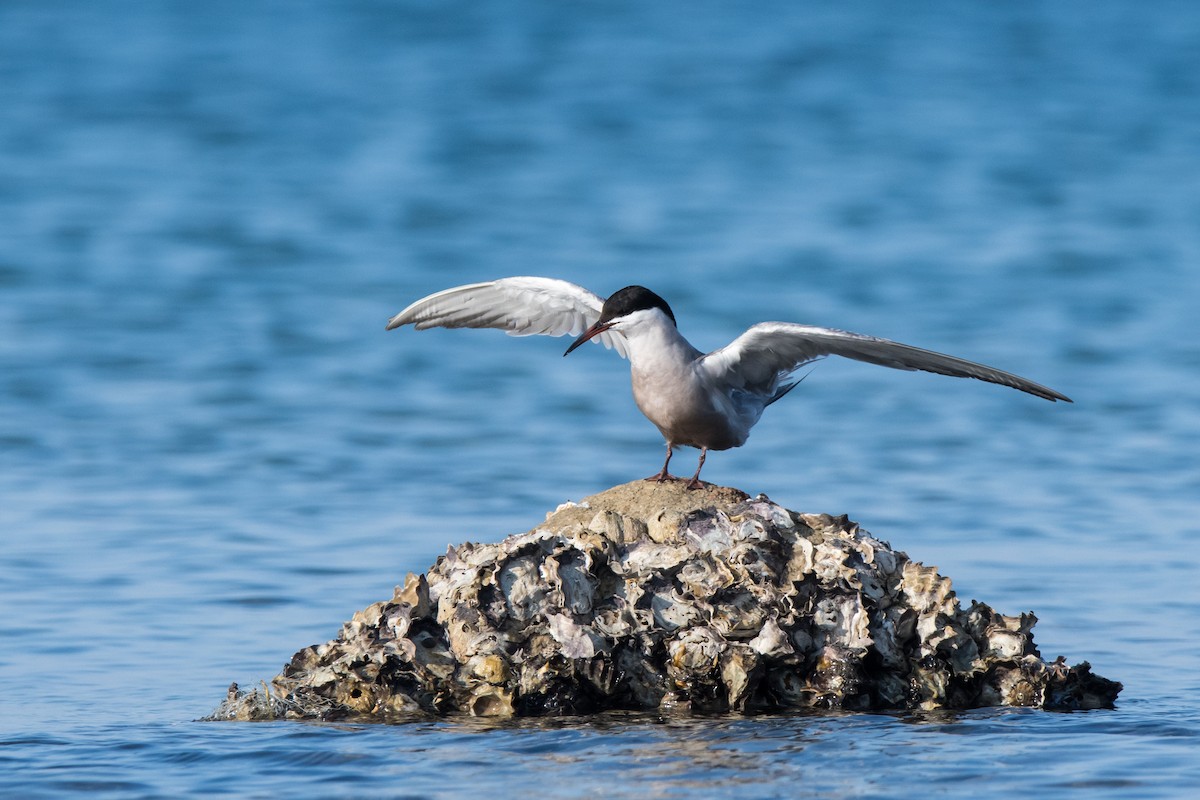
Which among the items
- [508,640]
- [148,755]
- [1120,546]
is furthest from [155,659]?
[1120,546]

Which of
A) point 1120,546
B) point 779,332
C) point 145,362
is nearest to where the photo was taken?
point 779,332

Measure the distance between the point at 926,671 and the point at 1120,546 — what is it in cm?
335

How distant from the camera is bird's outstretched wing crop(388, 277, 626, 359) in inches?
290

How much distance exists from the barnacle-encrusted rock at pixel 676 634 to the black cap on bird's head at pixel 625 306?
111cm

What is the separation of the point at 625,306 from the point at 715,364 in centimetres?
44

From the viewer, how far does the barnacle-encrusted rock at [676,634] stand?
5.82m

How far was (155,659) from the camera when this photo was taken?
7066mm

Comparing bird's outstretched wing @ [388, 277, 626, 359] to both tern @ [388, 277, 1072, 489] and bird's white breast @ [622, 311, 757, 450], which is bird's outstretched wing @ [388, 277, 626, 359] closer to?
tern @ [388, 277, 1072, 489]

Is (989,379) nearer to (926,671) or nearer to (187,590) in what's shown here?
(926,671)

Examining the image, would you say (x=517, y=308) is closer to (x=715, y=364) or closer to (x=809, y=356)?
(x=715, y=364)

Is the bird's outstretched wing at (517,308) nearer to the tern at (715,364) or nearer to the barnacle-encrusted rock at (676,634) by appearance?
the tern at (715,364)

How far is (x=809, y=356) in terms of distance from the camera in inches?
270

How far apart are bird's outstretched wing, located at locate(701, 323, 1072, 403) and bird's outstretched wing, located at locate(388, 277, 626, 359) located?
0.64 meters

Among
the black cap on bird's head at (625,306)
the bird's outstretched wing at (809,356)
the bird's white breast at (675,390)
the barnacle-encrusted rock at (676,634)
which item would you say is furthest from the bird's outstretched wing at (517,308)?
the barnacle-encrusted rock at (676,634)
